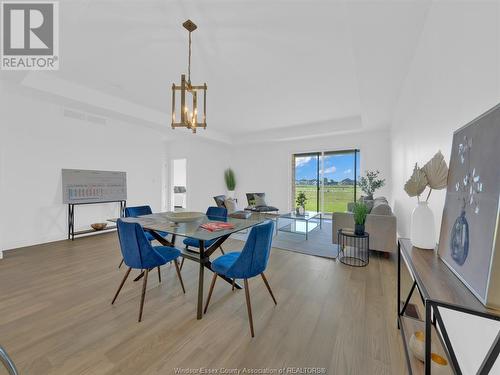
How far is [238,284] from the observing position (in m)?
2.45

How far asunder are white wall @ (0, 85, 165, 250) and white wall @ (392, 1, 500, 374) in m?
5.51

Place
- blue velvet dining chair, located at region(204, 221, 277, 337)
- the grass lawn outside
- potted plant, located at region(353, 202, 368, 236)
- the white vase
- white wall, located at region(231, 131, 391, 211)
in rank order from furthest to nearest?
the grass lawn outside → white wall, located at region(231, 131, 391, 211) → potted plant, located at region(353, 202, 368, 236) → blue velvet dining chair, located at region(204, 221, 277, 337) → the white vase

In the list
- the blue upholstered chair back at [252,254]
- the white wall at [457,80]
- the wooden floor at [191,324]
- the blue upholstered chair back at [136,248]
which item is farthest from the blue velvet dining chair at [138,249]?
the white wall at [457,80]

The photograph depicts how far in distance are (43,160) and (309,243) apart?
5.27 meters

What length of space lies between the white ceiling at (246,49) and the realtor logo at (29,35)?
12 cm

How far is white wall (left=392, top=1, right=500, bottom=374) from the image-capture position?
1.05m

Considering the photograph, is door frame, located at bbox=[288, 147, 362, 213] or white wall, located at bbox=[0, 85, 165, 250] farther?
door frame, located at bbox=[288, 147, 362, 213]

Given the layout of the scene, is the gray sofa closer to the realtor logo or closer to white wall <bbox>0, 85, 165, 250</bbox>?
the realtor logo

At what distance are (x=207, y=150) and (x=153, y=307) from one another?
20.4 feet

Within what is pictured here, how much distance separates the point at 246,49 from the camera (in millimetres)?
2730

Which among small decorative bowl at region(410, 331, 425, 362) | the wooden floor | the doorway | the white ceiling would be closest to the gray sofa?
the wooden floor

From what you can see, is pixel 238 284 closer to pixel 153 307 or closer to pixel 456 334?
pixel 153 307

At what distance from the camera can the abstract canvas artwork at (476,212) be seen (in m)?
0.76

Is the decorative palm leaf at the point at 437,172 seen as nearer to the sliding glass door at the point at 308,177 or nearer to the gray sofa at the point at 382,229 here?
the gray sofa at the point at 382,229
